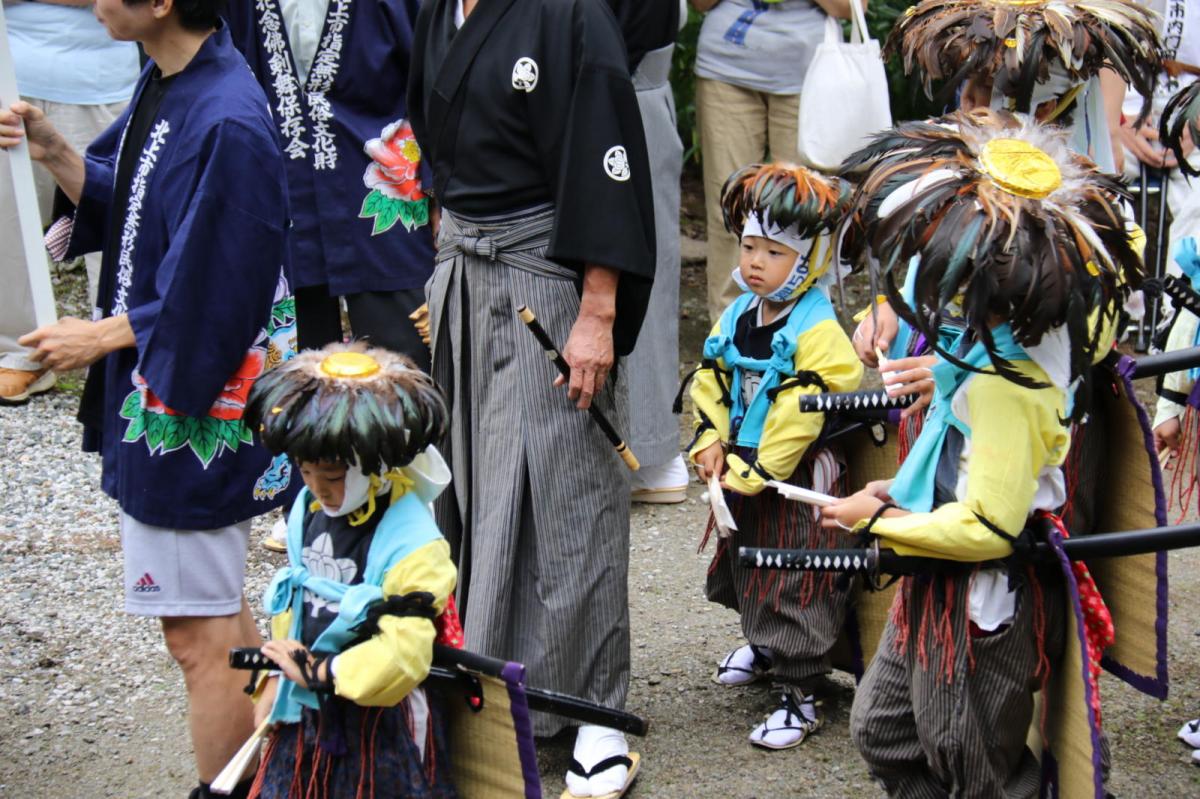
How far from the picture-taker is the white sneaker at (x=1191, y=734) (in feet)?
12.8

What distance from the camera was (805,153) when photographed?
5.49 metres

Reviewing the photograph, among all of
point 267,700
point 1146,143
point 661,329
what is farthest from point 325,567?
point 1146,143

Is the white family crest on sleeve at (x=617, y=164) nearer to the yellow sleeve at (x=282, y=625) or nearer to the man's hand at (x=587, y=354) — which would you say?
the man's hand at (x=587, y=354)

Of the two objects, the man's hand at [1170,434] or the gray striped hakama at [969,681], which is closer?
the gray striped hakama at [969,681]

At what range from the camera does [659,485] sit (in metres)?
5.68

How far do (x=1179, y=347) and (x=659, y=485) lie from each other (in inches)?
88.3

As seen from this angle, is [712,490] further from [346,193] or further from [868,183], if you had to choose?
[346,193]

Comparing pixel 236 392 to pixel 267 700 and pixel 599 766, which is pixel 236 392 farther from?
pixel 599 766

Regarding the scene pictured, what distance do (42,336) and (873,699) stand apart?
6.10 ft

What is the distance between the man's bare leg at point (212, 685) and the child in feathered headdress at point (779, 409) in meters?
1.24

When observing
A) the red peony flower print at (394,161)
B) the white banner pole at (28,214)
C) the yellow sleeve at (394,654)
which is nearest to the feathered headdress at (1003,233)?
the yellow sleeve at (394,654)

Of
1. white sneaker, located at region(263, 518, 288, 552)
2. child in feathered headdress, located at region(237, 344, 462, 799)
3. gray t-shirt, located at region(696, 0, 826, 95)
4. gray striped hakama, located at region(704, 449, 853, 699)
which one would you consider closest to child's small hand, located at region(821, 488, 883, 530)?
child in feathered headdress, located at region(237, 344, 462, 799)

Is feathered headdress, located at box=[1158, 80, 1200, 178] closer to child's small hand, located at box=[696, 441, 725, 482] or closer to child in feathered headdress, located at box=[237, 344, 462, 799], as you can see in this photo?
child's small hand, located at box=[696, 441, 725, 482]

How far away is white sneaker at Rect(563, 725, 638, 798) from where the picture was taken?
3.63 meters
